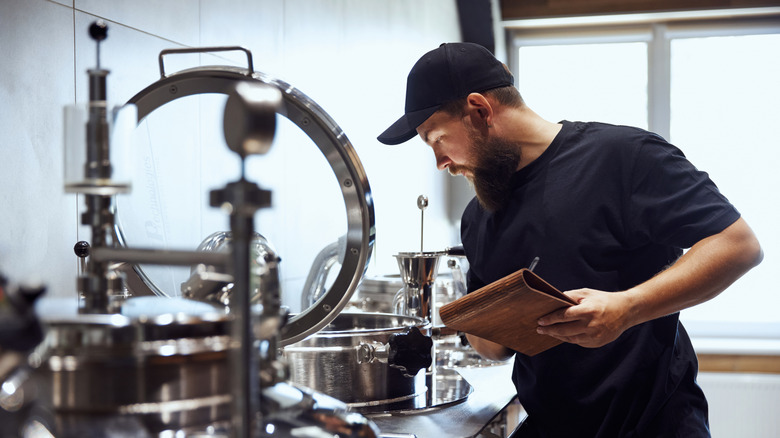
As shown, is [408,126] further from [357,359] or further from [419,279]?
[357,359]

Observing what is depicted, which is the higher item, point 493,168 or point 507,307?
point 493,168

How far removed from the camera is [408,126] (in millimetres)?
1601

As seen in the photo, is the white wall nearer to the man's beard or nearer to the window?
the man's beard

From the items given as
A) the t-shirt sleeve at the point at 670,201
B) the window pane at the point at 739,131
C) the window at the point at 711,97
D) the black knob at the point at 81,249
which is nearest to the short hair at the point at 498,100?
the t-shirt sleeve at the point at 670,201

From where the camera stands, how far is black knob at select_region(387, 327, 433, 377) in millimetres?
1269

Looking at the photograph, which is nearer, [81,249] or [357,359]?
[81,249]

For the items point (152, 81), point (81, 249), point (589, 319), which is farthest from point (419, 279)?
point (81, 249)

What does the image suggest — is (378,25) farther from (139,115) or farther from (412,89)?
(139,115)

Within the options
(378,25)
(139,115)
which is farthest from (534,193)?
(378,25)

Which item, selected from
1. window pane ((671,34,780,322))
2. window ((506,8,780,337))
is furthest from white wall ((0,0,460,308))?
window pane ((671,34,780,322))

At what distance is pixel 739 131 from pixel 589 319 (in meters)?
4.08

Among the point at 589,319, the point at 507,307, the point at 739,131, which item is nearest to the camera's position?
the point at 507,307

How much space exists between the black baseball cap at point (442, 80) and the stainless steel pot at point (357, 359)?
470 mm

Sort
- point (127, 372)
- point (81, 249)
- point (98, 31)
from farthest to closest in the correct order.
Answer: point (81, 249) < point (98, 31) < point (127, 372)
